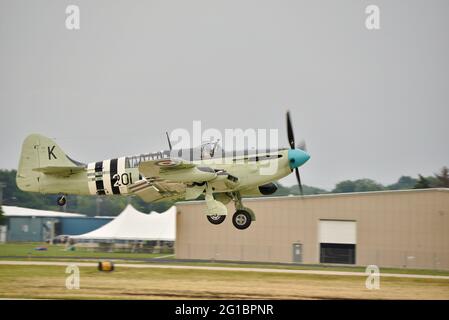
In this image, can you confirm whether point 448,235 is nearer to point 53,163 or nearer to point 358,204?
point 358,204

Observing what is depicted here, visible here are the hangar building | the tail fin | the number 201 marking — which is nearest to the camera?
the number 201 marking

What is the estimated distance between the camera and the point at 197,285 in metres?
28.4

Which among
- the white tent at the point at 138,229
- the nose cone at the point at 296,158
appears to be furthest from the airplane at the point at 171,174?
the white tent at the point at 138,229

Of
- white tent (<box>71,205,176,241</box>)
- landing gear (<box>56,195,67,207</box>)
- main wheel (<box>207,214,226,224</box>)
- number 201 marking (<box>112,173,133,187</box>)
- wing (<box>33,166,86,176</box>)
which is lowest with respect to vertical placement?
white tent (<box>71,205,176,241</box>)

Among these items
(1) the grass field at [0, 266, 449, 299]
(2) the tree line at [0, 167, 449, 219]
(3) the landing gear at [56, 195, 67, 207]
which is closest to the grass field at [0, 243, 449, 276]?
(1) the grass field at [0, 266, 449, 299]

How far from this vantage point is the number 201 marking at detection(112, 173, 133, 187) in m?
29.2

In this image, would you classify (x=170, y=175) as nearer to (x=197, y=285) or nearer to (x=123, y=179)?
(x=123, y=179)

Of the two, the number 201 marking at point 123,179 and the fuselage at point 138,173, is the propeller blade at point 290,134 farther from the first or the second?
the number 201 marking at point 123,179

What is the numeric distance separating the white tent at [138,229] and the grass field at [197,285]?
78.0 feet

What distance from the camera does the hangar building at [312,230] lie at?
50219mm

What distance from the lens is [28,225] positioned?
89125mm

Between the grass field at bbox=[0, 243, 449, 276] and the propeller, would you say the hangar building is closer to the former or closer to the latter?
the grass field at bbox=[0, 243, 449, 276]
